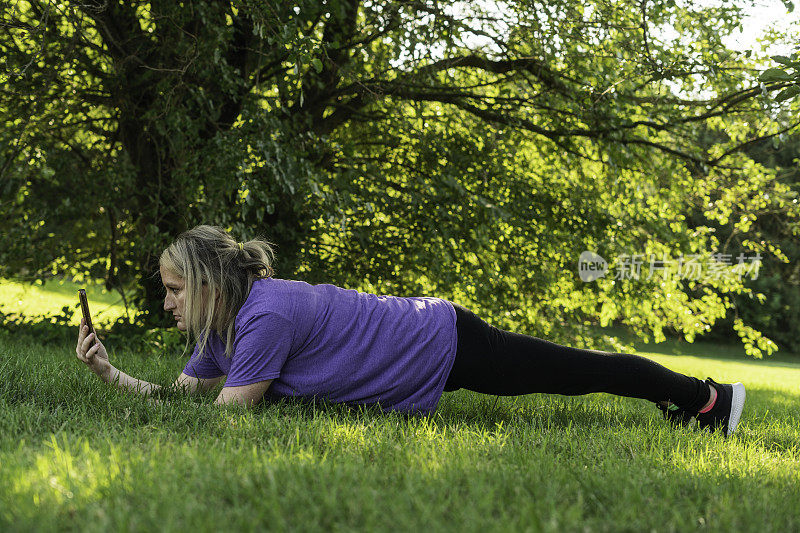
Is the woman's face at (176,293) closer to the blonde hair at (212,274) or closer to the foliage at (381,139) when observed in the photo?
the blonde hair at (212,274)

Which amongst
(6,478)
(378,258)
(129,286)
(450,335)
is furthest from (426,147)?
(6,478)

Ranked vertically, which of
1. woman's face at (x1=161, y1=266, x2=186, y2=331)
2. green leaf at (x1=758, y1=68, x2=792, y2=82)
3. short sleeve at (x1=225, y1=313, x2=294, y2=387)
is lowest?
short sleeve at (x1=225, y1=313, x2=294, y2=387)

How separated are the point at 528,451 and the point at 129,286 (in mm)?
6145

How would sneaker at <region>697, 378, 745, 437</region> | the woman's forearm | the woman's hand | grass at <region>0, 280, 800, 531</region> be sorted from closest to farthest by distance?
1. grass at <region>0, 280, 800, 531</region>
2. the woman's hand
3. the woman's forearm
4. sneaker at <region>697, 378, 745, 437</region>

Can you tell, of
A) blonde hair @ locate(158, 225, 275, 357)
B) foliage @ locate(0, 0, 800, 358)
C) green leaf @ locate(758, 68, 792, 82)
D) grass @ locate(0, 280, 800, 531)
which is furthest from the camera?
foliage @ locate(0, 0, 800, 358)

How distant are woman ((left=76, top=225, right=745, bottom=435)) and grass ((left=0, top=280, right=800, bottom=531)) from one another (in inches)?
6.3

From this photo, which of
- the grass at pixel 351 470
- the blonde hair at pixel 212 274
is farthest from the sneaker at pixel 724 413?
the blonde hair at pixel 212 274

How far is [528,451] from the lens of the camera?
280 centimetres

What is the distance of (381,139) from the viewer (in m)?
7.86

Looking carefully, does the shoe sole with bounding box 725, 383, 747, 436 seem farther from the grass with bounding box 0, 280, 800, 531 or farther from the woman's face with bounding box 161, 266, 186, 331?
the woman's face with bounding box 161, 266, 186, 331

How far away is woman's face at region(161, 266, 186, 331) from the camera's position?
3.22m

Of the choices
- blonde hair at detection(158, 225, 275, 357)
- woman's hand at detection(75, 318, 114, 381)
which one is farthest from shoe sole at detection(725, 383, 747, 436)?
woman's hand at detection(75, 318, 114, 381)

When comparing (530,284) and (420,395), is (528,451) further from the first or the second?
(530,284)

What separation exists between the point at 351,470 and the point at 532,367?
139 cm
